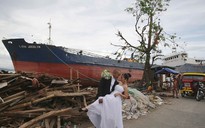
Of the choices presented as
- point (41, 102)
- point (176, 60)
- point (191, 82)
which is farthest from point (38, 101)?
point (176, 60)

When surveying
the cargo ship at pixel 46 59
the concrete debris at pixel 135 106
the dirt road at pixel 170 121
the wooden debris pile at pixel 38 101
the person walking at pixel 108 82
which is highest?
the cargo ship at pixel 46 59

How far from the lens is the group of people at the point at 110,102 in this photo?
5.70m

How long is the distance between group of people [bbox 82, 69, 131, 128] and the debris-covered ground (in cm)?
246

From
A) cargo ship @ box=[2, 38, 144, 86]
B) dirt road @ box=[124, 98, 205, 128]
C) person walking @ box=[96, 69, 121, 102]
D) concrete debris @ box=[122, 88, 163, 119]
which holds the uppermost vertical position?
cargo ship @ box=[2, 38, 144, 86]

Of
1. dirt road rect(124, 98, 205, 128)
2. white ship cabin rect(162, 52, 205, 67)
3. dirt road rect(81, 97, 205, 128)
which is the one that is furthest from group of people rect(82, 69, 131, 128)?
white ship cabin rect(162, 52, 205, 67)

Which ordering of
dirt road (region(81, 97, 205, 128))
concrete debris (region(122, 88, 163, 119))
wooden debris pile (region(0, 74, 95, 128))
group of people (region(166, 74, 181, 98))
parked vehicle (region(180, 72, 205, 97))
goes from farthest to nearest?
group of people (region(166, 74, 181, 98)) → parked vehicle (region(180, 72, 205, 97)) → concrete debris (region(122, 88, 163, 119)) → dirt road (region(81, 97, 205, 128)) → wooden debris pile (region(0, 74, 95, 128))

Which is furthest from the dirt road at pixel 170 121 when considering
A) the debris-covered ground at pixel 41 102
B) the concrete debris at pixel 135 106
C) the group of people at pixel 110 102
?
the group of people at pixel 110 102

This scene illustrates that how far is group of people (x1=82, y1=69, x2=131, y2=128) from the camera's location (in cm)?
570

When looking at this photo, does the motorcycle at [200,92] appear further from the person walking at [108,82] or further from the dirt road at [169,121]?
the person walking at [108,82]

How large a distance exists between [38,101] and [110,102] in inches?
146

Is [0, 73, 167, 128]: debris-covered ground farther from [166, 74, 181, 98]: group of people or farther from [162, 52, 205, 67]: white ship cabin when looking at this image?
[162, 52, 205, 67]: white ship cabin

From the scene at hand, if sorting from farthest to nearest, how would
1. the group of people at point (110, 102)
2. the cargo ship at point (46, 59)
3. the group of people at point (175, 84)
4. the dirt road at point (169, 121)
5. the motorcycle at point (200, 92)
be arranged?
1. the cargo ship at point (46, 59)
2. the group of people at point (175, 84)
3. the motorcycle at point (200, 92)
4. the dirt road at point (169, 121)
5. the group of people at point (110, 102)

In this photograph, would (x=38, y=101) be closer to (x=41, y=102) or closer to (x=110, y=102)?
(x=41, y=102)

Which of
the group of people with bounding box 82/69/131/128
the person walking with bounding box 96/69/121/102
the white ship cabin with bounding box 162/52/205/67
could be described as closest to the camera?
the group of people with bounding box 82/69/131/128
